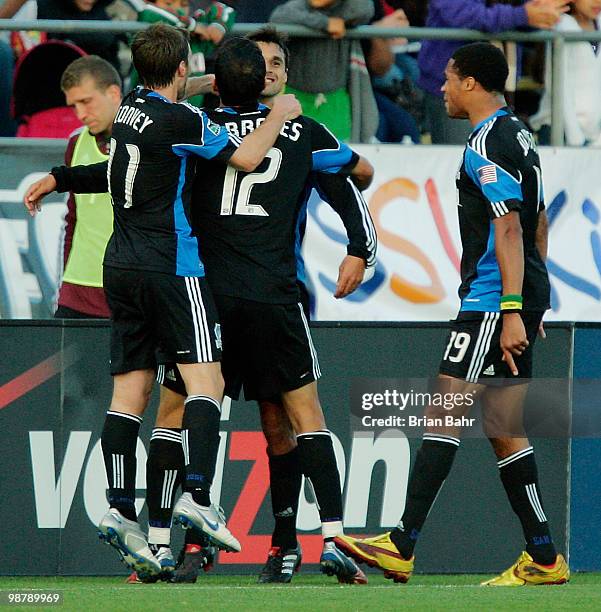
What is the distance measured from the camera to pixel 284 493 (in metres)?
6.37

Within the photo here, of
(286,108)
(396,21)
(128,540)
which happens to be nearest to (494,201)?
(286,108)

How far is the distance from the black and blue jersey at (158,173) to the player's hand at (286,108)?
26 cm

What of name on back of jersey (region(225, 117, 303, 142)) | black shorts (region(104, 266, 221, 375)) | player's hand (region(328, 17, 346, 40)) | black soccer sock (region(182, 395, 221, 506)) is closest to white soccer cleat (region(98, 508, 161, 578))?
black soccer sock (region(182, 395, 221, 506))

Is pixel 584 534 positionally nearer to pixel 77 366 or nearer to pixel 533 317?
pixel 533 317

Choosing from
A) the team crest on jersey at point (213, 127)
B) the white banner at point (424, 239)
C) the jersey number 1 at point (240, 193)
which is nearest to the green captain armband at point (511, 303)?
the jersey number 1 at point (240, 193)

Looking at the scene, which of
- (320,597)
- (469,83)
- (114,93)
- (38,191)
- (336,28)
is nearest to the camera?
(320,597)

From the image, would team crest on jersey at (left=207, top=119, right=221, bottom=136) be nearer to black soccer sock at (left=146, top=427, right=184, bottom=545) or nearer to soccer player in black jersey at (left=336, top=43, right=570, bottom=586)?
soccer player in black jersey at (left=336, top=43, right=570, bottom=586)

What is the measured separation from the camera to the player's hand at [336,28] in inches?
341

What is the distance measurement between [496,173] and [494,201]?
117mm

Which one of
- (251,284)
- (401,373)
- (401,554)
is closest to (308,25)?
(401,373)

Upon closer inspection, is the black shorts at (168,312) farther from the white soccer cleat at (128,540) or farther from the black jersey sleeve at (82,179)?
the white soccer cleat at (128,540)

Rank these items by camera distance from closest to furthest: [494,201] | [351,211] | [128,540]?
[128,540]
[494,201]
[351,211]

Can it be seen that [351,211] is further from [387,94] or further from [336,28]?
[387,94]

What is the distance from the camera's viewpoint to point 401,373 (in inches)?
287
